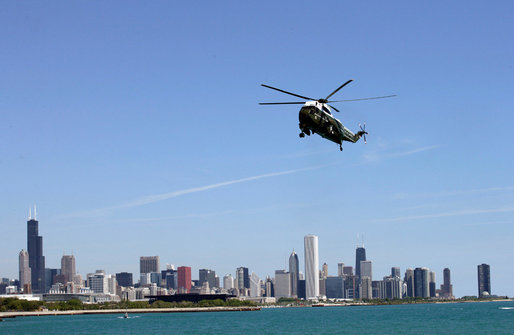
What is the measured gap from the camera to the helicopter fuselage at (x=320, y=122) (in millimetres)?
74375

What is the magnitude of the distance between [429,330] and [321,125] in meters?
121

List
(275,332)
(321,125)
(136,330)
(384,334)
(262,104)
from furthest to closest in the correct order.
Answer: (136,330) → (275,332) → (384,334) → (321,125) → (262,104)

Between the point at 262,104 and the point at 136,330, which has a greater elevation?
the point at 262,104

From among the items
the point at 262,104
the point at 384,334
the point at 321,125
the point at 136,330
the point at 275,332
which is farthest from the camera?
the point at 136,330

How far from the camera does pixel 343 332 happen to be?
177 metres

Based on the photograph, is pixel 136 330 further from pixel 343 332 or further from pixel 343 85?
pixel 343 85

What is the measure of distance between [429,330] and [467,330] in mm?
8856

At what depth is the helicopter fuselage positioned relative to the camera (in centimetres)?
7438

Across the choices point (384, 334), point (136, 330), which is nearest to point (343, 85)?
point (384, 334)

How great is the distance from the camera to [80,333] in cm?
18250

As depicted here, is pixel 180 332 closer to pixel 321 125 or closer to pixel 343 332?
pixel 343 332

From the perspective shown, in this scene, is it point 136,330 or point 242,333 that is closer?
point 242,333

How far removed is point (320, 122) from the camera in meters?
75.6

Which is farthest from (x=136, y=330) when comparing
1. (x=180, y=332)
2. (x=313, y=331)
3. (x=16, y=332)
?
(x=313, y=331)
